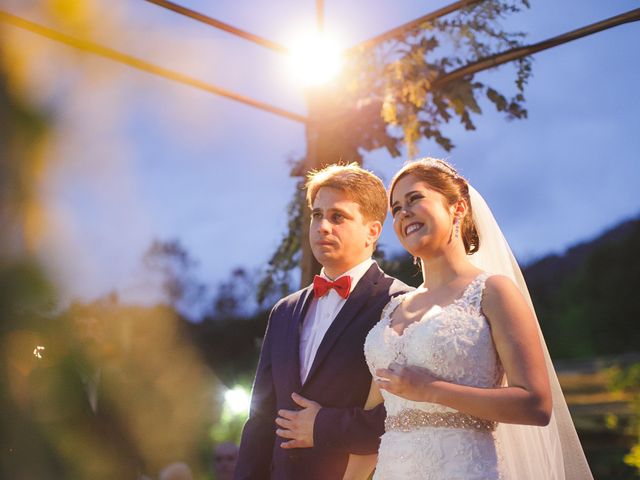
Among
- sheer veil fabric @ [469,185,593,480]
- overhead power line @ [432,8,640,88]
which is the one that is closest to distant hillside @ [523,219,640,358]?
overhead power line @ [432,8,640,88]

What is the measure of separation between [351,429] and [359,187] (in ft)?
3.55

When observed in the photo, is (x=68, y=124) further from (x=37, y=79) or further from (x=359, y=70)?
(x=359, y=70)

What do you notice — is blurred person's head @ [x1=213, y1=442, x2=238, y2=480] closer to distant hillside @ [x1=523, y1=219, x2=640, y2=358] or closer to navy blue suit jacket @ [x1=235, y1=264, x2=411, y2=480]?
navy blue suit jacket @ [x1=235, y1=264, x2=411, y2=480]

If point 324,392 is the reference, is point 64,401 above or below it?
above

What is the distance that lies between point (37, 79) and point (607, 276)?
8495 millimetres

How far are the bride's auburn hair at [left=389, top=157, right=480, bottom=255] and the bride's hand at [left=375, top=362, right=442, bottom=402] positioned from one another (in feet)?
2.16

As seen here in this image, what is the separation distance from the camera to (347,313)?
11.2 ft

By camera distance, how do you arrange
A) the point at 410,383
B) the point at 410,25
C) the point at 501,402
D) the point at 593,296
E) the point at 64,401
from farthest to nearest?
1. the point at 593,296
2. the point at 410,25
3. the point at 64,401
4. the point at 410,383
5. the point at 501,402

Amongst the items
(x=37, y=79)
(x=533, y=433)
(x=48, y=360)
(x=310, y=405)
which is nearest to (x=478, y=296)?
(x=533, y=433)

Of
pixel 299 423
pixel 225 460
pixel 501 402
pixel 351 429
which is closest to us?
pixel 501 402

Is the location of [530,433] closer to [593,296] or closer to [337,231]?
[337,231]

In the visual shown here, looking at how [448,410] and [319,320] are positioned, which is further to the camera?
[319,320]

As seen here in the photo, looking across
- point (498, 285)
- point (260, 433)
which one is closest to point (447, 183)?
point (498, 285)

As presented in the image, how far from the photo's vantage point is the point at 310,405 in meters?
3.30
